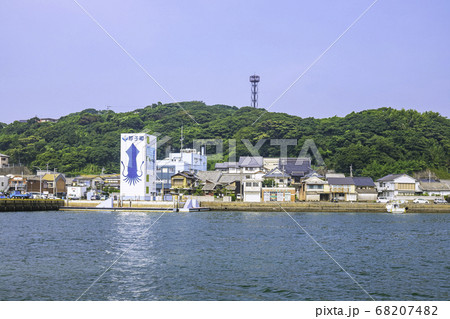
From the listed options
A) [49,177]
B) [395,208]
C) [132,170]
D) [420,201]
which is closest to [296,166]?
[420,201]

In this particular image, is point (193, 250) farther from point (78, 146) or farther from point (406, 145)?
point (78, 146)

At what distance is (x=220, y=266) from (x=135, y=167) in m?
33.2

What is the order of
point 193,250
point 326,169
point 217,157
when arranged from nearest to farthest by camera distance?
point 193,250, point 326,169, point 217,157

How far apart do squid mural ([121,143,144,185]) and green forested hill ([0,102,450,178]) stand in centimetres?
1676

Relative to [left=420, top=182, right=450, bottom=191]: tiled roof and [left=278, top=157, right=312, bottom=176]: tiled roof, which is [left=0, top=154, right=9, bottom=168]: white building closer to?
[left=278, top=157, right=312, bottom=176]: tiled roof

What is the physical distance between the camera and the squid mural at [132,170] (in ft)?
144

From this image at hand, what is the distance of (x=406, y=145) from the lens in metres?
53.2

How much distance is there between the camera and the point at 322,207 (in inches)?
1523

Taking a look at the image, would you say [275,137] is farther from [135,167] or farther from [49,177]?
[49,177]

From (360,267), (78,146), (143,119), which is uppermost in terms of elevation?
(143,119)

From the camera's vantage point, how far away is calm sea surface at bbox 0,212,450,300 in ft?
30.3

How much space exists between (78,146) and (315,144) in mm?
35686
